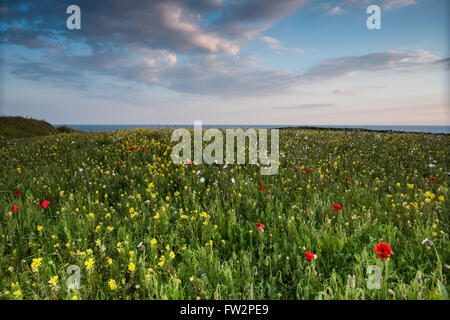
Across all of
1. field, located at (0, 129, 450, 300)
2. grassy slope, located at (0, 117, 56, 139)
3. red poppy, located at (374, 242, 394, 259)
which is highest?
grassy slope, located at (0, 117, 56, 139)

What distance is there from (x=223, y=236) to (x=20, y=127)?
1211 inches

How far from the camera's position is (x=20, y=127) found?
2564 cm

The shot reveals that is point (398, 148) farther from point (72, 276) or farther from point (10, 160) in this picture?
point (10, 160)

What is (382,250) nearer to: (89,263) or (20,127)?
(89,263)

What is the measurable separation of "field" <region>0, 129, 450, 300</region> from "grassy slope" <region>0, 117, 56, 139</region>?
22170 mm

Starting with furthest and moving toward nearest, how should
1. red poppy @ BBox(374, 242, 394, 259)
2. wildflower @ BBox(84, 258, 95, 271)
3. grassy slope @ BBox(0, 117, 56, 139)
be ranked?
grassy slope @ BBox(0, 117, 56, 139) → wildflower @ BBox(84, 258, 95, 271) → red poppy @ BBox(374, 242, 394, 259)

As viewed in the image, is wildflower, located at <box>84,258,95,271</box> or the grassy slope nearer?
wildflower, located at <box>84,258,95,271</box>

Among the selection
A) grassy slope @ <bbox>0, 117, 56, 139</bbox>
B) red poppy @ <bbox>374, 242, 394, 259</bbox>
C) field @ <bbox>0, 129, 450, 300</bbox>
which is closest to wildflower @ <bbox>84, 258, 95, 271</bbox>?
field @ <bbox>0, 129, 450, 300</bbox>

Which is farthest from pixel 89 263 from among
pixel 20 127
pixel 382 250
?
pixel 20 127

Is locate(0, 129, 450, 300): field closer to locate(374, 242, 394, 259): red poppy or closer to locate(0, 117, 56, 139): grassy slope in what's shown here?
locate(374, 242, 394, 259): red poppy

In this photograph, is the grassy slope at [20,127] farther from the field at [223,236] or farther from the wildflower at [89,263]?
the wildflower at [89,263]

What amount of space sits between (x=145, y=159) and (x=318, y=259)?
5.58 meters

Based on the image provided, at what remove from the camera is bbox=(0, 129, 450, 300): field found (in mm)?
2520

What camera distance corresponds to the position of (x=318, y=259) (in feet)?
9.70
